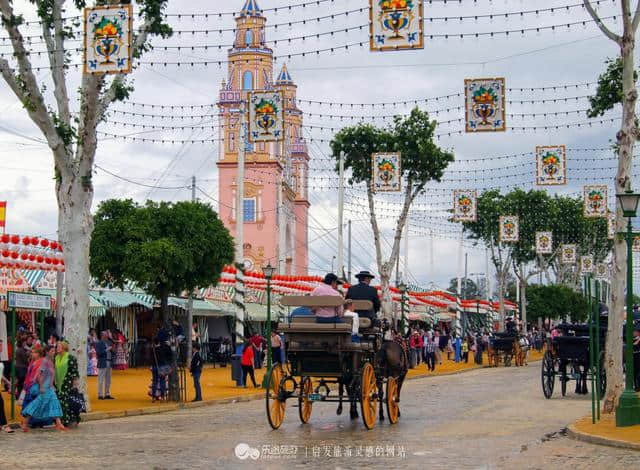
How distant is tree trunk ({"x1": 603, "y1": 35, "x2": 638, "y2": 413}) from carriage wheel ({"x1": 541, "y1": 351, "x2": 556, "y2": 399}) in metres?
5.00

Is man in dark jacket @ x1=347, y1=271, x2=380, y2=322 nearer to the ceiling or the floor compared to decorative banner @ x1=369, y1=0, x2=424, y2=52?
nearer to the floor

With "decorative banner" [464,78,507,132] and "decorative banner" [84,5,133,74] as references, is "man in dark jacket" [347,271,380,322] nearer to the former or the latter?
"decorative banner" [84,5,133,74]

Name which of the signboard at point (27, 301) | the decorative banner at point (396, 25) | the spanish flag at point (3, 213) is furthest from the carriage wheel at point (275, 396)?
the spanish flag at point (3, 213)

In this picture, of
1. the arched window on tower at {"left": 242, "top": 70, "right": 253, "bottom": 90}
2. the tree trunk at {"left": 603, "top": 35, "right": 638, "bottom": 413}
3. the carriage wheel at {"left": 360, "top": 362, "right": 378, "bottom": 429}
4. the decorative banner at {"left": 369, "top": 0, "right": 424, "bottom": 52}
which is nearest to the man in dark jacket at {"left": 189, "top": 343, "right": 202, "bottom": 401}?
the carriage wheel at {"left": 360, "top": 362, "right": 378, "bottom": 429}

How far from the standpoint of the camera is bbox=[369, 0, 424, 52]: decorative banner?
1798 centimetres

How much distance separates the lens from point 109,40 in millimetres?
19375

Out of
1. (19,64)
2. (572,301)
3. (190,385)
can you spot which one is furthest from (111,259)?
(572,301)

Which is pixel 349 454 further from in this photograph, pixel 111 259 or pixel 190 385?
pixel 111 259

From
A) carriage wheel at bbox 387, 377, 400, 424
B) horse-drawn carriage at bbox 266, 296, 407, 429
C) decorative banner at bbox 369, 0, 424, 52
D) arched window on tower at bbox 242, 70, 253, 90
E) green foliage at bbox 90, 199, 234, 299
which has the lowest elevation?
carriage wheel at bbox 387, 377, 400, 424

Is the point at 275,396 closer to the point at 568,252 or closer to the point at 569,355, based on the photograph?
the point at 569,355

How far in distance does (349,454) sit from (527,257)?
196ft

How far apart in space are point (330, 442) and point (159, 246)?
1872cm

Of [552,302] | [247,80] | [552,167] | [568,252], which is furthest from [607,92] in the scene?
→ [552,302]

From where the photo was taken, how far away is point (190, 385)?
31.2m
